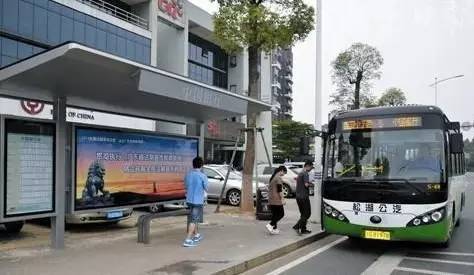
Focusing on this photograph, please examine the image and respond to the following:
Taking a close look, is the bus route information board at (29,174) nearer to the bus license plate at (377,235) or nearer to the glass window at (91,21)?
the bus license plate at (377,235)

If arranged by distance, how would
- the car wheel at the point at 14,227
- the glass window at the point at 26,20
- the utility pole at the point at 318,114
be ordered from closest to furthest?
1. the car wheel at the point at 14,227
2. the utility pole at the point at 318,114
3. the glass window at the point at 26,20

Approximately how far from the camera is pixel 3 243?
10.0 metres

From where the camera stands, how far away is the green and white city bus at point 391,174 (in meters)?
9.80

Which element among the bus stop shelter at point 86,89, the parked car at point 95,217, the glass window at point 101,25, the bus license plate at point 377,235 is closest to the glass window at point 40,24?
the glass window at point 101,25

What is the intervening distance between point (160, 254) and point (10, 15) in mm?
28746

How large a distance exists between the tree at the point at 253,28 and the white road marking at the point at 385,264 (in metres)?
6.72

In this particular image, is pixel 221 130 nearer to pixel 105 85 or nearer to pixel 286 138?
pixel 286 138

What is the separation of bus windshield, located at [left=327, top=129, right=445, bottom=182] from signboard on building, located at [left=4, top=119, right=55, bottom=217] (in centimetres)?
542

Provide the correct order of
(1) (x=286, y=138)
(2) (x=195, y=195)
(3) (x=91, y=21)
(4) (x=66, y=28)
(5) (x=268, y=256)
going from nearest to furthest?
(5) (x=268, y=256)
(2) (x=195, y=195)
(4) (x=66, y=28)
(3) (x=91, y=21)
(1) (x=286, y=138)

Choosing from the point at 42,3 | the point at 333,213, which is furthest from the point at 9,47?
the point at 333,213

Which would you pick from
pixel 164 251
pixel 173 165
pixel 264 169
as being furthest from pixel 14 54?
pixel 164 251

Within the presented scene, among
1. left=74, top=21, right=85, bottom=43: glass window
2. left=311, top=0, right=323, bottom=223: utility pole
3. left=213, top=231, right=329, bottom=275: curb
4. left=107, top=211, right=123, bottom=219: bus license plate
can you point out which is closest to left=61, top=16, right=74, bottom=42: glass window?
left=74, top=21, right=85, bottom=43: glass window

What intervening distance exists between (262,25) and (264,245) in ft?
24.5

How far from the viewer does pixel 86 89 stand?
9.45 meters
